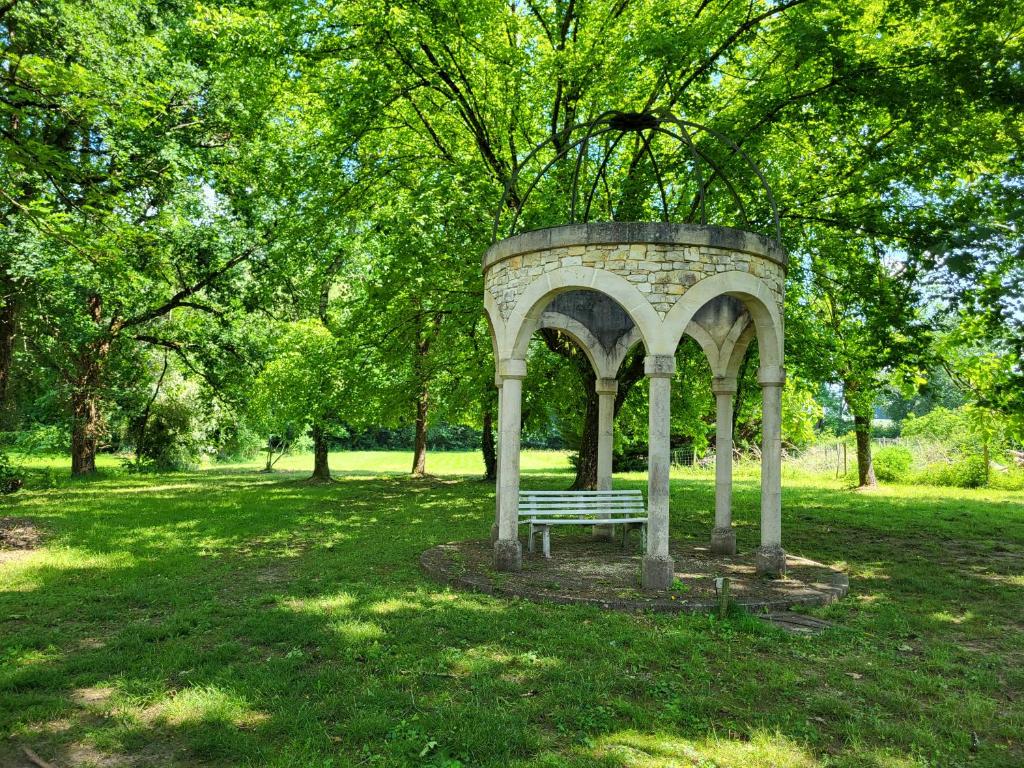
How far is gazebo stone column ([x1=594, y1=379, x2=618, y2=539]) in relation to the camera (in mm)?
11414

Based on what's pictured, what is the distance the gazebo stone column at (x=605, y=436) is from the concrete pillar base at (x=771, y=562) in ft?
9.92

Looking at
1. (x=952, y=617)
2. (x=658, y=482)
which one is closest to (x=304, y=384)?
(x=658, y=482)

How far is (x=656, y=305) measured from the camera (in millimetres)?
8156

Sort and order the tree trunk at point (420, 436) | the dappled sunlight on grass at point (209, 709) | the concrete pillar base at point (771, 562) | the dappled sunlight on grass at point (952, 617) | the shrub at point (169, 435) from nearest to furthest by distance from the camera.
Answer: the dappled sunlight on grass at point (209, 709) → the dappled sunlight on grass at point (952, 617) → the concrete pillar base at point (771, 562) → the tree trunk at point (420, 436) → the shrub at point (169, 435)

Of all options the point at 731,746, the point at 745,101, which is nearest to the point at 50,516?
the point at 731,746

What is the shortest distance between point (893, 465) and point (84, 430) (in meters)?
27.4

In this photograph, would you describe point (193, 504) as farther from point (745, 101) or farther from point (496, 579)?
point (745, 101)

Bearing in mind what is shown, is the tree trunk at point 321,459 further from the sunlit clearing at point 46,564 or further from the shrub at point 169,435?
the sunlit clearing at point 46,564

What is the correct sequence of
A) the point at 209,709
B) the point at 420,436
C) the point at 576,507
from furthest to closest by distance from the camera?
the point at 420,436 → the point at 576,507 → the point at 209,709

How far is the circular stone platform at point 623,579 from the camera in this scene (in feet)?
24.2

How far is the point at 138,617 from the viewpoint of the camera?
22.7ft

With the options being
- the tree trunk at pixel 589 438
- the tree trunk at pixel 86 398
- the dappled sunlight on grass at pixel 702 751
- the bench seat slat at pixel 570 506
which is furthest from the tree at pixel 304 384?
the dappled sunlight on grass at pixel 702 751

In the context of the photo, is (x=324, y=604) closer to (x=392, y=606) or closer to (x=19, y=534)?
(x=392, y=606)

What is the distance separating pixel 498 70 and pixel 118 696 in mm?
11982
